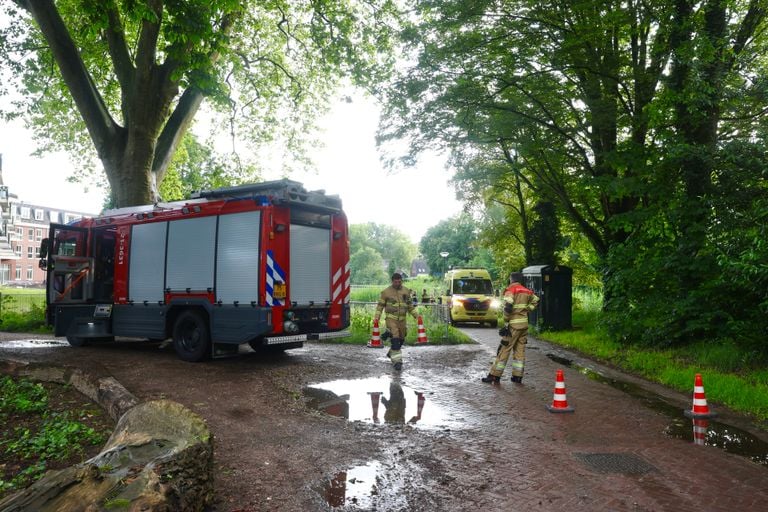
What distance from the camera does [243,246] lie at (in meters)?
9.23

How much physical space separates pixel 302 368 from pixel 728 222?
8064mm

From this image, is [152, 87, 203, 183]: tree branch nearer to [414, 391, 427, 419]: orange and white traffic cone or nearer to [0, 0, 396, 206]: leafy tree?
[0, 0, 396, 206]: leafy tree

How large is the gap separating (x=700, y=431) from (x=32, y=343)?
1494 cm

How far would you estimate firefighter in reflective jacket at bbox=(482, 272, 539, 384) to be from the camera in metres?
8.55

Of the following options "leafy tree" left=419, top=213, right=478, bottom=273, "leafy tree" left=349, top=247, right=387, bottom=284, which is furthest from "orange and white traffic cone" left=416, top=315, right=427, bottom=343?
"leafy tree" left=349, top=247, right=387, bottom=284

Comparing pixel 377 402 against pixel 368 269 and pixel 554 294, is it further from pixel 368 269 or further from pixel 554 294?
pixel 368 269

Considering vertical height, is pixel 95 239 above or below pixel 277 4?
below

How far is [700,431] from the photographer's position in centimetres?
604

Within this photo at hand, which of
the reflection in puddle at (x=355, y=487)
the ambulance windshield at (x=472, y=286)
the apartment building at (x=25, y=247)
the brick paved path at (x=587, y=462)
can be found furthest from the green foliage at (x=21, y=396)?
the apartment building at (x=25, y=247)

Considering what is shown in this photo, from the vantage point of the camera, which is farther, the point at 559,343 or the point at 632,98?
the point at 559,343

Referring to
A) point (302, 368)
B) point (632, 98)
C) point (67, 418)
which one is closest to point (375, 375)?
point (302, 368)

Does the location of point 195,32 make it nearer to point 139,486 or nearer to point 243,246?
point 243,246

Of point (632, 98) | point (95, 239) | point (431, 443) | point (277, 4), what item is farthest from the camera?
point (277, 4)

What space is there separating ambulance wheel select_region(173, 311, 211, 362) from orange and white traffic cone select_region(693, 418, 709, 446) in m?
7.82
